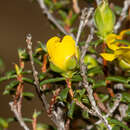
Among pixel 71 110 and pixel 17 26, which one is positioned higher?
pixel 17 26

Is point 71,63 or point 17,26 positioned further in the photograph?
point 17,26

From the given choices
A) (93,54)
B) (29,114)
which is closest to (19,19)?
(29,114)

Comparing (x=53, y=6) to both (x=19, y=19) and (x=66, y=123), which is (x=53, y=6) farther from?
(x=19, y=19)

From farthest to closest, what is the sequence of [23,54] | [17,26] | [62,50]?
[17,26] < [23,54] < [62,50]

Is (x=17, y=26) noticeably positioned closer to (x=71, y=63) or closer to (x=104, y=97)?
(x=104, y=97)

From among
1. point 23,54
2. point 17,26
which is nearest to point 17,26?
point 17,26

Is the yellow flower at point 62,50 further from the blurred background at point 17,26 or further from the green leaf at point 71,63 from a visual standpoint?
the blurred background at point 17,26

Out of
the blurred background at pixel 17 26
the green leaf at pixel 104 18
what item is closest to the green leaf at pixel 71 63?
the green leaf at pixel 104 18

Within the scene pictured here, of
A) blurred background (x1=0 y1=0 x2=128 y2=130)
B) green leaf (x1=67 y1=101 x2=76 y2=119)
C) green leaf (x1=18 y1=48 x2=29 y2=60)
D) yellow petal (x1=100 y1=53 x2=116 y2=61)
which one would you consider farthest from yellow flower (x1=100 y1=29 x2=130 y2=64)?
blurred background (x1=0 y1=0 x2=128 y2=130)
